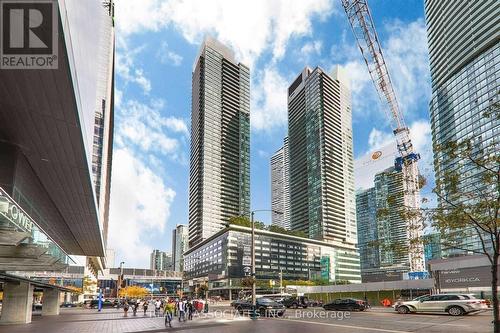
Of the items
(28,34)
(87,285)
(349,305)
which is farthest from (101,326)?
(87,285)

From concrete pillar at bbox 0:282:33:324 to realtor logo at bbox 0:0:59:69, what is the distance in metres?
23.8

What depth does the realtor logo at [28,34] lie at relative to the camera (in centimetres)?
970

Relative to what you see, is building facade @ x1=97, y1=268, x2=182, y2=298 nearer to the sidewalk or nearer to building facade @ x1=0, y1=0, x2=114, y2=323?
the sidewalk

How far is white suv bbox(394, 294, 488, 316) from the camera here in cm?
2808

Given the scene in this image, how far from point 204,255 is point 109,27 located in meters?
123

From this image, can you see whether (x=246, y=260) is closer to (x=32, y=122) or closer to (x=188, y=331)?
(x=188, y=331)

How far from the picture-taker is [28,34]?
35.7ft

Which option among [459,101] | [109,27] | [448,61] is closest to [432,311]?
[109,27]

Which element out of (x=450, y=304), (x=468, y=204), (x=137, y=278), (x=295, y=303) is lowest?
(x=137, y=278)

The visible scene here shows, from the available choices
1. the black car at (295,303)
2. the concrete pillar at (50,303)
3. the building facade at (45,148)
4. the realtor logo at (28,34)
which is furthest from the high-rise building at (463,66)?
the realtor logo at (28,34)

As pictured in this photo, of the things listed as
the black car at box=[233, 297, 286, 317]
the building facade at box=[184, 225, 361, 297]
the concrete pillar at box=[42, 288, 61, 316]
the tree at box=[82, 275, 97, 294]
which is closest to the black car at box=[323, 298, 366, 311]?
the black car at box=[233, 297, 286, 317]

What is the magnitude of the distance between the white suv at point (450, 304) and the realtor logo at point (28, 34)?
3014 cm

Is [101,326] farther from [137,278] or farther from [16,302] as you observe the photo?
[137,278]

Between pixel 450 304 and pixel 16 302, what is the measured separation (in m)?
33.3
